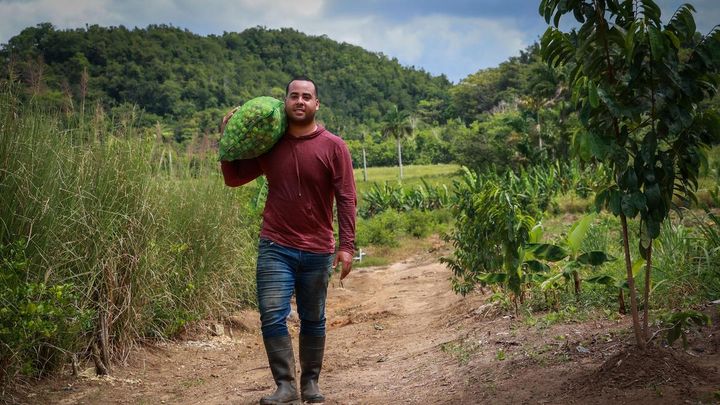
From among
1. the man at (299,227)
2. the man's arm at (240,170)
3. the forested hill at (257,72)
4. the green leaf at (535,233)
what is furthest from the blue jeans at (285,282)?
the forested hill at (257,72)

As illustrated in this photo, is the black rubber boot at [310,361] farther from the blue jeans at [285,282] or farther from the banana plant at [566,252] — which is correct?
the banana plant at [566,252]

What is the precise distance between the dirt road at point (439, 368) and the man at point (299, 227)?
1.59ft

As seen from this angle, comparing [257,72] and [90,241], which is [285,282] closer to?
[90,241]

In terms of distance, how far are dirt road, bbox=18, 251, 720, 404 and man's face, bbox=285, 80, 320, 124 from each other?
1.91m

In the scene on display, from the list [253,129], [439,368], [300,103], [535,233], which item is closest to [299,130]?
[300,103]

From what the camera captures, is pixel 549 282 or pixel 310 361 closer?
pixel 310 361

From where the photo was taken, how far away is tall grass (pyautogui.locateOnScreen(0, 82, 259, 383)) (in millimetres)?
4941

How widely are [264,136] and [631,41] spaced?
2.24 metres

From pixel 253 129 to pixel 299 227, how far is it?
694 mm

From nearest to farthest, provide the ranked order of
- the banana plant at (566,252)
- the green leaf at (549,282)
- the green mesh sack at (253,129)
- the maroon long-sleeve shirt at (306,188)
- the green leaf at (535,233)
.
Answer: the green mesh sack at (253,129) < the maroon long-sleeve shirt at (306,188) < the banana plant at (566,252) < the green leaf at (549,282) < the green leaf at (535,233)

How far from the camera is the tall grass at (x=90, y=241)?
16.2 feet

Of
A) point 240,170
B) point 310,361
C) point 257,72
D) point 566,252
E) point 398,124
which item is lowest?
point 310,361

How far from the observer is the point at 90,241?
18.5ft

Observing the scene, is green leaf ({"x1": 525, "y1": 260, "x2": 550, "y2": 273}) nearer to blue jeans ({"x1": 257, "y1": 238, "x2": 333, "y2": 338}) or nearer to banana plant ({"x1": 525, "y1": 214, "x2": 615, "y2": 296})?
banana plant ({"x1": 525, "y1": 214, "x2": 615, "y2": 296})
